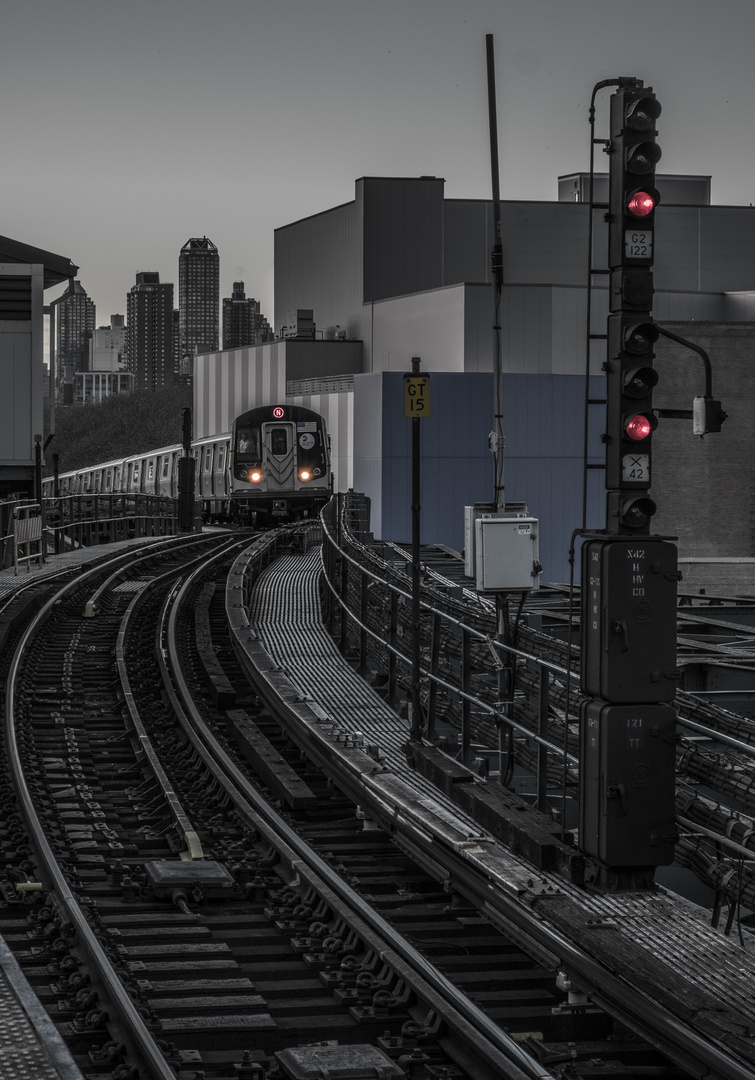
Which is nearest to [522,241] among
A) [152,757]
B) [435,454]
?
[435,454]

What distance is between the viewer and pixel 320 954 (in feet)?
25.4

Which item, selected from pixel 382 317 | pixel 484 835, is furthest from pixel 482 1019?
→ pixel 382 317

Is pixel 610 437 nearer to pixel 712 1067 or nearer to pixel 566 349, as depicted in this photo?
pixel 712 1067

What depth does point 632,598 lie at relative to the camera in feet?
25.8

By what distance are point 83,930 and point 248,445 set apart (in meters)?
36.6

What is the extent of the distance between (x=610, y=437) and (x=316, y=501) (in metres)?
36.5

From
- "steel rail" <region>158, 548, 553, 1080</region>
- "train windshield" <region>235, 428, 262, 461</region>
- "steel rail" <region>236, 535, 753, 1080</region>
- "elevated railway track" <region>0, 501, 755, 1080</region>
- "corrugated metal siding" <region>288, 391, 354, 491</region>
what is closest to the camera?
"steel rail" <region>236, 535, 753, 1080</region>

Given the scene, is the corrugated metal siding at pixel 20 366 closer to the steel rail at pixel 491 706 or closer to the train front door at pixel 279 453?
the train front door at pixel 279 453

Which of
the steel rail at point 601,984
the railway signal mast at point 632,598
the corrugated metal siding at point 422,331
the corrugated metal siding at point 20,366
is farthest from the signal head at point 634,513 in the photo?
the corrugated metal siding at point 422,331

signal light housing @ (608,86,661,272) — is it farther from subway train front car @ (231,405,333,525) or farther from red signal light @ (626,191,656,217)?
subway train front car @ (231,405,333,525)

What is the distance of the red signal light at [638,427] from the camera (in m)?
7.88

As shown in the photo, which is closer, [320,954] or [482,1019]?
[482,1019]

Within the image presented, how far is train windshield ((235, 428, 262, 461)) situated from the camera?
4394cm

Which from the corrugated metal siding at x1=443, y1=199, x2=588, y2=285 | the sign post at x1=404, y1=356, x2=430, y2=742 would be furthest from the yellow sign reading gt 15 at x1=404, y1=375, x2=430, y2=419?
the corrugated metal siding at x1=443, y1=199, x2=588, y2=285
